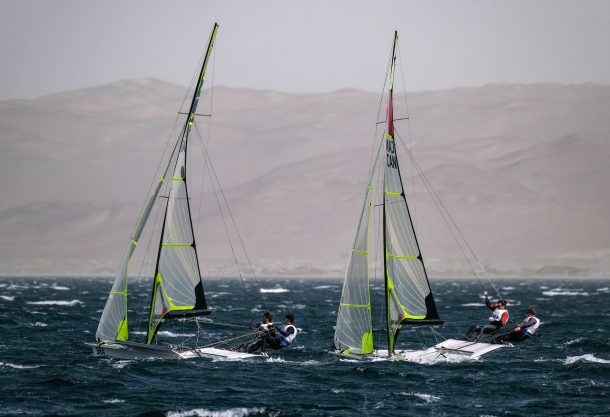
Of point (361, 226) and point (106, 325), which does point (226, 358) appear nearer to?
point (106, 325)

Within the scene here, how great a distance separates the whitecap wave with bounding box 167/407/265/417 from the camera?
1095 inches

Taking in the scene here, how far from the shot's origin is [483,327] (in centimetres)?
3922

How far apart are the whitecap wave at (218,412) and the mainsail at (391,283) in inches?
313

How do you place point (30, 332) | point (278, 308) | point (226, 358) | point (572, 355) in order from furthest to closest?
point (278, 308)
point (30, 332)
point (572, 355)
point (226, 358)

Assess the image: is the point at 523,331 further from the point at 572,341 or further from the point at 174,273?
the point at 174,273

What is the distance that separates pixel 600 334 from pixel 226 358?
81.7ft

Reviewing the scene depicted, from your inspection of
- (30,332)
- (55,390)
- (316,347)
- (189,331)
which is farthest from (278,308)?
(55,390)

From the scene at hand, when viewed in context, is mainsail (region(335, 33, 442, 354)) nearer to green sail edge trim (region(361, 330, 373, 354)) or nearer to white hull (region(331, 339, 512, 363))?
green sail edge trim (region(361, 330, 373, 354))

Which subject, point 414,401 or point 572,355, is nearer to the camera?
point 414,401

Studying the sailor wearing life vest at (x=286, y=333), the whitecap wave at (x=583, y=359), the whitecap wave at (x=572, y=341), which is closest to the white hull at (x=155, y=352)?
the sailor wearing life vest at (x=286, y=333)

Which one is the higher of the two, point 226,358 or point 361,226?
point 361,226

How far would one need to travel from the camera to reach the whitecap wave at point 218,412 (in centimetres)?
2781

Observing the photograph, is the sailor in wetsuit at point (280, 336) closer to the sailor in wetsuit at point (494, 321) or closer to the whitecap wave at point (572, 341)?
the sailor in wetsuit at point (494, 321)

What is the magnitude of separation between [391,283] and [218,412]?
10330 millimetres
